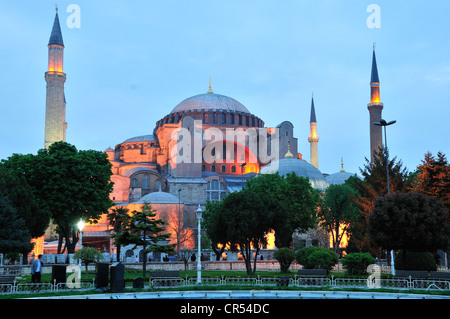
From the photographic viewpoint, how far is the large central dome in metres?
74.7

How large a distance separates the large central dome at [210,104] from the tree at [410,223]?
5385cm

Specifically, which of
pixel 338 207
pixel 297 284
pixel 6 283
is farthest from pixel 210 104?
pixel 6 283

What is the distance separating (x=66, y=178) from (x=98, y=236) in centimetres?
2061

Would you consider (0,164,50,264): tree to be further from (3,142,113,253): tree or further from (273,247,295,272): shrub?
(273,247,295,272): shrub

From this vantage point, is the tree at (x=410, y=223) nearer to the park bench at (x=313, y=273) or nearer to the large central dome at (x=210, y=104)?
the park bench at (x=313, y=273)

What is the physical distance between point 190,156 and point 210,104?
16.8 metres

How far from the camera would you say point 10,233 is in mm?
23656

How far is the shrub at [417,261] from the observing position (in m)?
21.2

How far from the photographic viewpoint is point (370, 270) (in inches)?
886

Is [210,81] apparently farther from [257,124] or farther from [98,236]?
[98,236]

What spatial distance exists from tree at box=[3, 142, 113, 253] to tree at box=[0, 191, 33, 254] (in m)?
8.19

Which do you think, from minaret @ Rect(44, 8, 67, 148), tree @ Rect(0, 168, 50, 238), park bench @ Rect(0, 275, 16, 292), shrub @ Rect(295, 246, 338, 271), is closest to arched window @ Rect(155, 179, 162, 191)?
minaret @ Rect(44, 8, 67, 148)

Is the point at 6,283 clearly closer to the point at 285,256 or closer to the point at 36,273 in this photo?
the point at 36,273

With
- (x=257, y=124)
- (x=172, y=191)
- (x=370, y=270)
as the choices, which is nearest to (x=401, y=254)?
(x=370, y=270)
